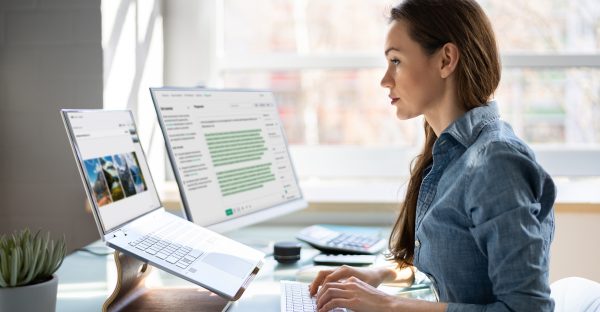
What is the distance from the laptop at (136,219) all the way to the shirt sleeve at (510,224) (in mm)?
463

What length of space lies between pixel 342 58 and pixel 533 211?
1764 millimetres

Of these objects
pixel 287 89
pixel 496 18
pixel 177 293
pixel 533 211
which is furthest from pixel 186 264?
pixel 496 18

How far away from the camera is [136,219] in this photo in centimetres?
140

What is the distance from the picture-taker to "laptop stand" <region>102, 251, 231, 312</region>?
1239mm

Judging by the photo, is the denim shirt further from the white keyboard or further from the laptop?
the laptop

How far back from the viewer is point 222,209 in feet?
5.83

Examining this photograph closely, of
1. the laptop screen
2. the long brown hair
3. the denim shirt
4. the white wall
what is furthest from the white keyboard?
the white wall

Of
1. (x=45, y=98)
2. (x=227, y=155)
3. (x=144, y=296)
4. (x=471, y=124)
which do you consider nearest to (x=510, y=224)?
(x=471, y=124)

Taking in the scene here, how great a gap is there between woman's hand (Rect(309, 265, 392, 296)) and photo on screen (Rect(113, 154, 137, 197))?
45 centimetres

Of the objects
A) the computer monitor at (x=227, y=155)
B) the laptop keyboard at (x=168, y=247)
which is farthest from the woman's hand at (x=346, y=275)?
the computer monitor at (x=227, y=155)

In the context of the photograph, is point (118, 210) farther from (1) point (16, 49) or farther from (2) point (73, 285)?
(1) point (16, 49)

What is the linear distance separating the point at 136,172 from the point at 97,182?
0.23 meters

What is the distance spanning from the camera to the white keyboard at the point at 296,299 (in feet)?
4.08

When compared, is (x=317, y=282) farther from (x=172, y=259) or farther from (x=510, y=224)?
(x=510, y=224)
